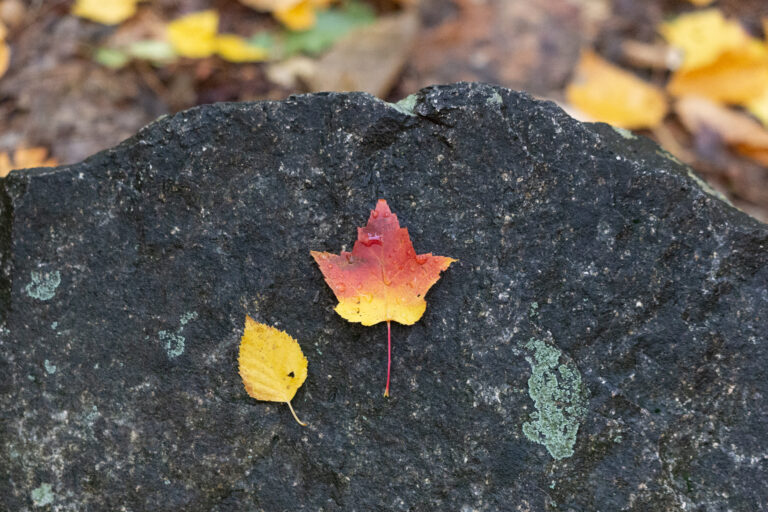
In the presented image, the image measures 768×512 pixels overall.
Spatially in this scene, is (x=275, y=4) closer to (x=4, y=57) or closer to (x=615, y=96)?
(x=4, y=57)

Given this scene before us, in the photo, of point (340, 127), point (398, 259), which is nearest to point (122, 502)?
point (398, 259)

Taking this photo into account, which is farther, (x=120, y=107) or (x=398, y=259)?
(x=120, y=107)

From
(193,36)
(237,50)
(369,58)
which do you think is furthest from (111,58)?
(369,58)

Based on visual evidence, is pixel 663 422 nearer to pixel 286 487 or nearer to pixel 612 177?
pixel 612 177

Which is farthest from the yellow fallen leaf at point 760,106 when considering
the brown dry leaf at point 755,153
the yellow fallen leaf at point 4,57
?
the yellow fallen leaf at point 4,57

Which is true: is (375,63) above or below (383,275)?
below

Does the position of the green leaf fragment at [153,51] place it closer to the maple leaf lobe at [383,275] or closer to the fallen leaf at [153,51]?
the fallen leaf at [153,51]

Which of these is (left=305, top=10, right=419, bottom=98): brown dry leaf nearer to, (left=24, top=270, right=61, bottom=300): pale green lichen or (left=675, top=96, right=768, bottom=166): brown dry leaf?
(left=675, top=96, right=768, bottom=166): brown dry leaf
